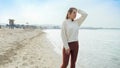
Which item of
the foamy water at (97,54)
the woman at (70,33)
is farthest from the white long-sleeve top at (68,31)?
the foamy water at (97,54)

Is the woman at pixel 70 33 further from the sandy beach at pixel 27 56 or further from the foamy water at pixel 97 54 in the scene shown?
the foamy water at pixel 97 54

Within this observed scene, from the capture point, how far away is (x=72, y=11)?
414 cm

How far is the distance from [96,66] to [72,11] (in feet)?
15.7

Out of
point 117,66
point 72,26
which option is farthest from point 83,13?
point 117,66

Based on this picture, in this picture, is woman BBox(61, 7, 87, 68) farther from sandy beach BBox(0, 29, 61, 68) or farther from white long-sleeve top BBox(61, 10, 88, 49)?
sandy beach BBox(0, 29, 61, 68)

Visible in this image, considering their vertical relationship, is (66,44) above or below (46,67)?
above

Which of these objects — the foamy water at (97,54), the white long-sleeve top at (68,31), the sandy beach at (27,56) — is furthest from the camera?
the foamy water at (97,54)

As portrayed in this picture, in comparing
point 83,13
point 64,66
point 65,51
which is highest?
point 83,13

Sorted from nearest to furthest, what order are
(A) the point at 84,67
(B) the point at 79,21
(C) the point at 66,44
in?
(C) the point at 66,44, (B) the point at 79,21, (A) the point at 84,67

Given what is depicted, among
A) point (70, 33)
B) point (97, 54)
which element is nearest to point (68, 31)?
point (70, 33)

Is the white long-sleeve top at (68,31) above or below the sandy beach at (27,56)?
above

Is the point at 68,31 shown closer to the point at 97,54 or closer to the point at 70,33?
the point at 70,33

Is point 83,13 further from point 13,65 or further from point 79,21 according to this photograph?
point 13,65

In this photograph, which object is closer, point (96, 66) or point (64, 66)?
point (64, 66)
